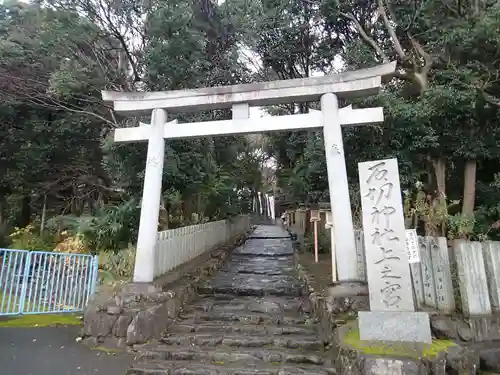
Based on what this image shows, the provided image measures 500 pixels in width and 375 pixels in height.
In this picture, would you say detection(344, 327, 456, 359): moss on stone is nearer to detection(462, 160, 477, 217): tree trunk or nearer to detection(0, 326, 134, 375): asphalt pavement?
detection(0, 326, 134, 375): asphalt pavement

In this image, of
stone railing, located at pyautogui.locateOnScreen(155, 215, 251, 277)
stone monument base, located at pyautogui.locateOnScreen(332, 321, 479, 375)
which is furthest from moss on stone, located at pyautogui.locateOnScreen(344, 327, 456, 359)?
stone railing, located at pyautogui.locateOnScreen(155, 215, 251, 277)

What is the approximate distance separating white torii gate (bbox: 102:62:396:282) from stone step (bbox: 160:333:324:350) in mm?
1266

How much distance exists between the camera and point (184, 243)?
31.3 feet

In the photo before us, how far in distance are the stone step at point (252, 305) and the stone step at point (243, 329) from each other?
85 centimetres

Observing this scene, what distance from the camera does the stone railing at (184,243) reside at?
7758mm

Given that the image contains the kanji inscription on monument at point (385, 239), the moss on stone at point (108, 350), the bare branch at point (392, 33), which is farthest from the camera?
the bare branch at point (392, 33)

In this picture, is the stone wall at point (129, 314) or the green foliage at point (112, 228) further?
the green foliage at point (112, 228)

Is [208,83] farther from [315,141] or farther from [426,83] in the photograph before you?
[426,83]

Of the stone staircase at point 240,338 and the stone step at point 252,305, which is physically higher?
the stone step at point 252,305

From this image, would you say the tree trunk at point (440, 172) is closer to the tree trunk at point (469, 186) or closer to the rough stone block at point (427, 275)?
the tree trunk at point (469, 186)

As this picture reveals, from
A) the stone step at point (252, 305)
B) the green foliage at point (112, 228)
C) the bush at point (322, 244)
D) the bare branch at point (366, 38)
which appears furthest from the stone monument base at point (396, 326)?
the bare branch at point (366, 38)

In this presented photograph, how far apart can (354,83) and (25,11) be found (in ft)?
51.4

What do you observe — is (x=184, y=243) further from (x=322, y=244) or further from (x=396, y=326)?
(x=396, y=326)

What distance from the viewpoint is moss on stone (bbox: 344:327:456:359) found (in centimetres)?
410
